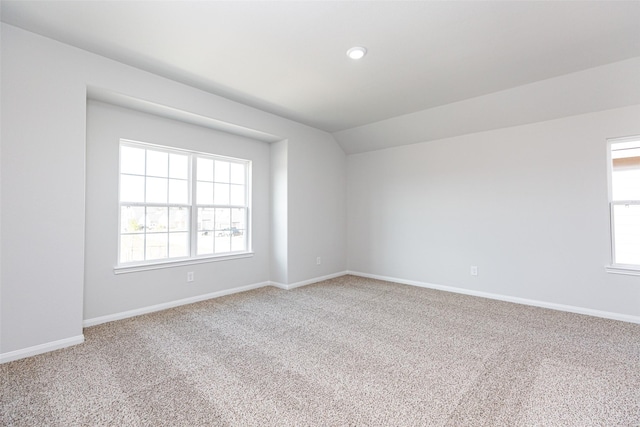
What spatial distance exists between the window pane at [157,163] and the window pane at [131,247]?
79 centimetres

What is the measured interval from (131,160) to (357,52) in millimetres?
2830

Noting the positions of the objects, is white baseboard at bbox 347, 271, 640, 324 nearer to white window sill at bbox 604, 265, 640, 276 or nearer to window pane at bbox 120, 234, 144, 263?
white window sill at bbox 604, 265, 640, 276

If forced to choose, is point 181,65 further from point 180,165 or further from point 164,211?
point 164,211

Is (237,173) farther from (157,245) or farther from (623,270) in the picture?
(623,270)

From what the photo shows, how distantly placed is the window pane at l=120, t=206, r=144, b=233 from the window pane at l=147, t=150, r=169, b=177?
18.7 inches

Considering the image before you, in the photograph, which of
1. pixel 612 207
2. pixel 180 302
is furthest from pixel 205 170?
pixel 612 207

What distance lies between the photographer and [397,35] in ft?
8.05

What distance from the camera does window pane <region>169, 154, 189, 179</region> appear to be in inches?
150

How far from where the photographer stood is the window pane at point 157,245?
142 inches

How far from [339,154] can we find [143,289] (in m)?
3.92

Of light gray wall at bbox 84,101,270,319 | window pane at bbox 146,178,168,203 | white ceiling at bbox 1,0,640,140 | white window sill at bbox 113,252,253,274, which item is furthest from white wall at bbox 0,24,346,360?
window pane at bbox 146,178,168,203

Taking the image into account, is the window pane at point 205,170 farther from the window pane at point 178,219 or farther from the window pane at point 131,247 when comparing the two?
the window pane at point 131,247

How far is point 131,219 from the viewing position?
3461 millimetres

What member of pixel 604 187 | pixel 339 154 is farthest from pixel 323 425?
pixel 339 154
